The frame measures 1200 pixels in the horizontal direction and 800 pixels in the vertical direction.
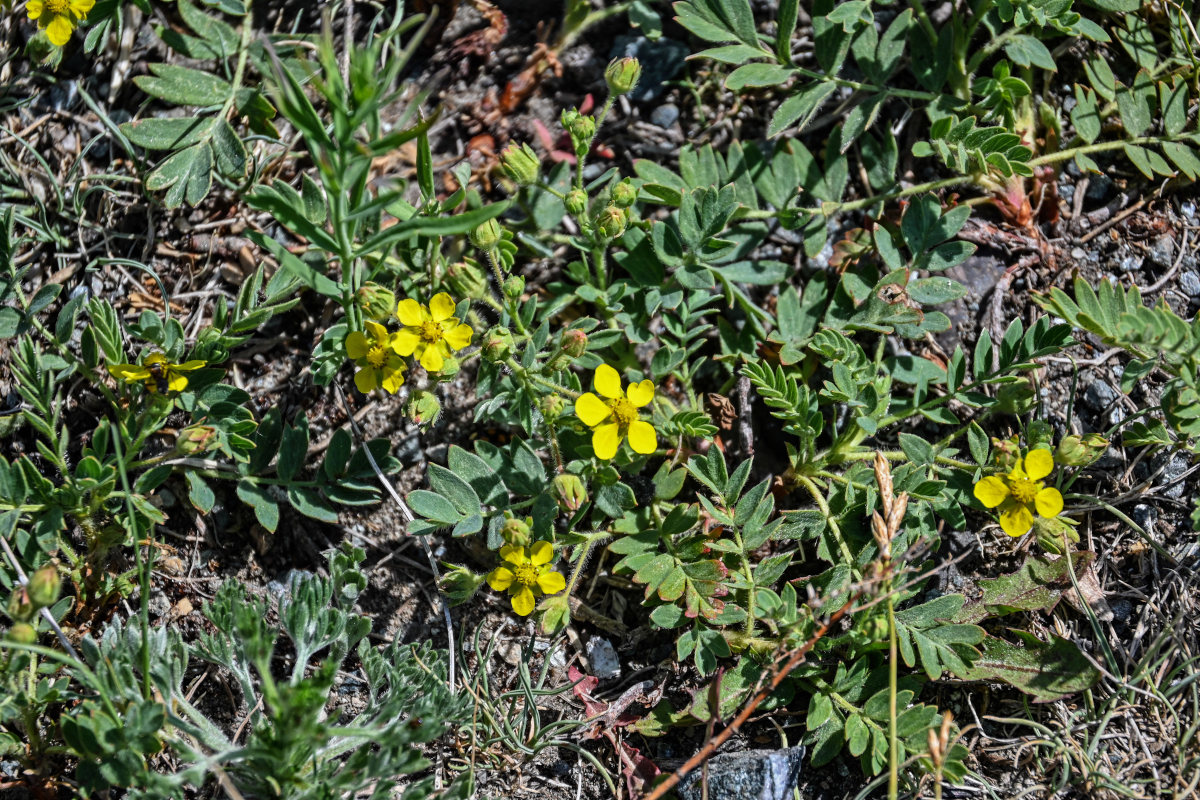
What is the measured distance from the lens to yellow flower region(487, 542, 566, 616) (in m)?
2.95

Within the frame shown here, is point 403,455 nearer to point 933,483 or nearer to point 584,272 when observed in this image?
point 584,272

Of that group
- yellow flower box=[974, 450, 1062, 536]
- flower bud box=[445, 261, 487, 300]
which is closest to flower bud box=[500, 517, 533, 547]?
flower bud box=[445, 261, 487, 300]

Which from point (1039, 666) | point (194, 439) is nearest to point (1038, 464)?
point (1039, 666)

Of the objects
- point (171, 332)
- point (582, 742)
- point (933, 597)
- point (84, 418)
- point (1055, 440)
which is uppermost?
point (171, 332)

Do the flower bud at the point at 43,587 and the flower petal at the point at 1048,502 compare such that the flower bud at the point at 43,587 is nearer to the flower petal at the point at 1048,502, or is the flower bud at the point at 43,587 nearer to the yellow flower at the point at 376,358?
the yellow flower at the point at 376,358

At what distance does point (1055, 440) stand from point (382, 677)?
261 cm

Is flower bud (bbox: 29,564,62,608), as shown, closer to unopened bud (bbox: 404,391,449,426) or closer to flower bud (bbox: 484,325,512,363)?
unopened bud (bbox: 404,391,449,426)

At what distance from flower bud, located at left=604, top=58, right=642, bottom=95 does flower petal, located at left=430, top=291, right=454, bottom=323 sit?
3.32ft

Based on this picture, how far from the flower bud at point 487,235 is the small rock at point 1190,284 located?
8.83ft

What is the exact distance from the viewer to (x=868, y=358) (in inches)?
136

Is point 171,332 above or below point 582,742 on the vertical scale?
above

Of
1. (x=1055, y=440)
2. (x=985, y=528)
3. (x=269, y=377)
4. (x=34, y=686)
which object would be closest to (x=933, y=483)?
(x=985, y=528)

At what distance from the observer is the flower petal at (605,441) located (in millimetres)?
2996

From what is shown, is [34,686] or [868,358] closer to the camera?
[34,686]
